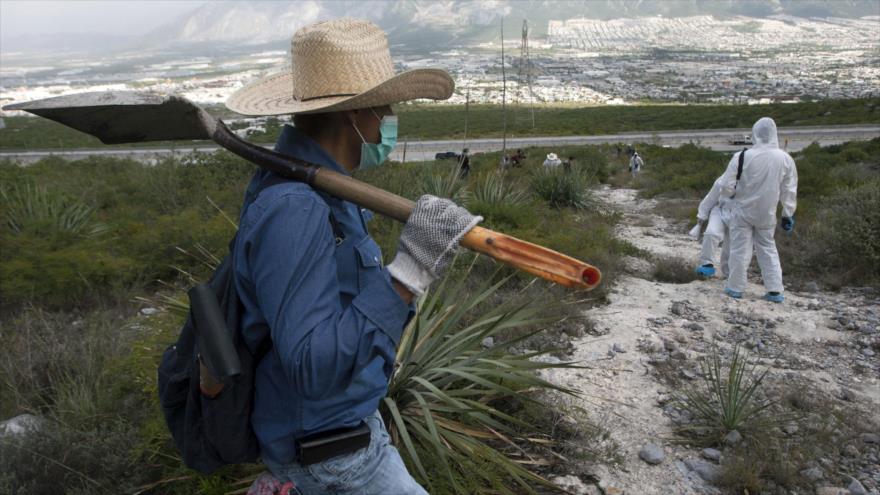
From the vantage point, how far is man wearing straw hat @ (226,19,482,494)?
48.8 inches

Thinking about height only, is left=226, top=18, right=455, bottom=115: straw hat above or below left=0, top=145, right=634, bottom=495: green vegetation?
→ above

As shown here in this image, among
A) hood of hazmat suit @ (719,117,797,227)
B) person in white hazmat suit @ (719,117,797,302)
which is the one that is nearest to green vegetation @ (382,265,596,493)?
person in white hazmat suit @ (719,117,797,302)

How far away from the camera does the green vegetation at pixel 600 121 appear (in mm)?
42750

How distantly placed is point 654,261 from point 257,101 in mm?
6837

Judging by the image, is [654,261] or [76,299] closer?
[76,299]

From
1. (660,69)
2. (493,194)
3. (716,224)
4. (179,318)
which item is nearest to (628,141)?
(493,194)

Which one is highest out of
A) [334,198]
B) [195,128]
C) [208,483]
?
[195,128]

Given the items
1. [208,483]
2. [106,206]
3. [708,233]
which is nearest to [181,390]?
[208,483]

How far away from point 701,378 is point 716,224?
3265 mm

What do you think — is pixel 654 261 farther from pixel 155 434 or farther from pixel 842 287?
pixel 155 434

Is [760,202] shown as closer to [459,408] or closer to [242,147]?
[459,408]

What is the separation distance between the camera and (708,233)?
273 inches

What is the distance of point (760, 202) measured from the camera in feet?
20.5

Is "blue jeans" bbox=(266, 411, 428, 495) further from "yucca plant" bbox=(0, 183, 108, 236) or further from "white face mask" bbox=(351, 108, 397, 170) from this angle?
"yucca plant" bbox=(0, 183, 108, 236)
